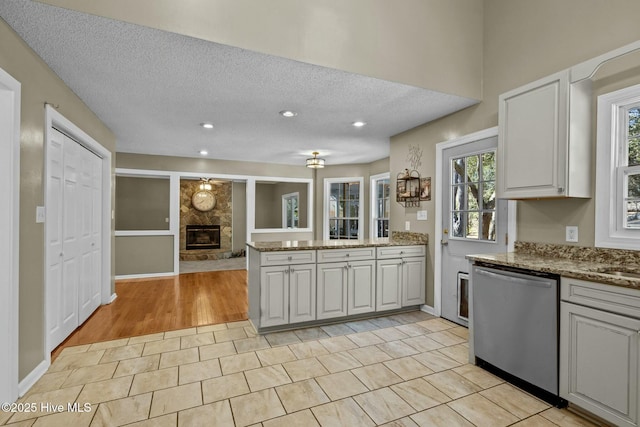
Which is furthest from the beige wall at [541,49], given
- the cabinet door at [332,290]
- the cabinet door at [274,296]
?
the cabinet door at [274,296]

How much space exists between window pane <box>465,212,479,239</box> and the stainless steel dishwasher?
92 centimetres

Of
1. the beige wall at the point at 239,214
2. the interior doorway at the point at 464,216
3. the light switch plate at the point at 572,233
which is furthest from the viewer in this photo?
the beige wall at the point at 239,214

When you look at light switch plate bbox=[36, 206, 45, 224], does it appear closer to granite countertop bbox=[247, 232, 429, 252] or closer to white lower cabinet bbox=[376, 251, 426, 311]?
granite countertop bbox=[247, 232, 429, 252]

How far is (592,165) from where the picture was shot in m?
2.32

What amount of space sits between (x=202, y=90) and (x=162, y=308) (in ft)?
9.16

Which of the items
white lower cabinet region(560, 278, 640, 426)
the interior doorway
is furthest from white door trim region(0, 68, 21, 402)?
the interior doorway

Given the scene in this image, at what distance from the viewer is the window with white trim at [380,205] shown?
643 centimetres

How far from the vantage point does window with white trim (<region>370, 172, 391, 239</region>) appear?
6.43 m

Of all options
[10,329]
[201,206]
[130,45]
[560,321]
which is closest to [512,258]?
[560,321]

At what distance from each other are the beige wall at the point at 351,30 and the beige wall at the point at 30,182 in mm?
585

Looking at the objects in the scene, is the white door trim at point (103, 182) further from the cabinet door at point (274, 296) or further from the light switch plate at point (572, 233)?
the light switch plate at point (572, 233)

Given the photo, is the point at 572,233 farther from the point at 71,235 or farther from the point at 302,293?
the point at 71,235

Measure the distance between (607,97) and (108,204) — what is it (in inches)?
204

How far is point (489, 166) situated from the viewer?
10.4 ft
